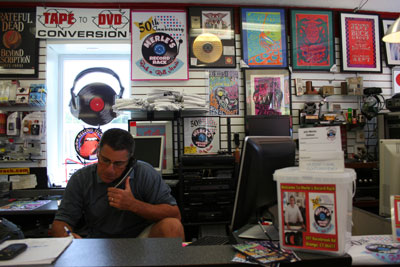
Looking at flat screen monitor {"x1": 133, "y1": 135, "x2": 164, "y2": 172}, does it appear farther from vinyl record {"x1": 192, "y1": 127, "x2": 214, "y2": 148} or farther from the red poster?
the red poster

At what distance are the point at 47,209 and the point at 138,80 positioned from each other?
1903 millimetres

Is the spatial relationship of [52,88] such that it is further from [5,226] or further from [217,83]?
[5,226]

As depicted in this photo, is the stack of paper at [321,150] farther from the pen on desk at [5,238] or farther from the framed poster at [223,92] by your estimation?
Answer: the framed poster at [223,92]

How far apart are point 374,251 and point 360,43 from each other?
386 centimetres

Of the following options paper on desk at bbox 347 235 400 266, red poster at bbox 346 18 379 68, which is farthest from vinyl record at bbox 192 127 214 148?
paper on desk at bbox 347 235 400 266

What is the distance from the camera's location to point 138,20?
12.0ft

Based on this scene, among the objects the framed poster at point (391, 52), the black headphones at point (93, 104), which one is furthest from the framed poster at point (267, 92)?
the black headphones at point (93, 104)

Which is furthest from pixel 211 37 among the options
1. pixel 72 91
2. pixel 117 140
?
pixel 117 140

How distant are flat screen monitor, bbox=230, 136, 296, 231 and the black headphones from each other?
2.94 meters

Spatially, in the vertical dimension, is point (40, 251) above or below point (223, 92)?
below

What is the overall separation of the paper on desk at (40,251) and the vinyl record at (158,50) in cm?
296

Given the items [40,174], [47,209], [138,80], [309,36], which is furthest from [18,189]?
[309,36]

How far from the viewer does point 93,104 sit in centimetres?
374

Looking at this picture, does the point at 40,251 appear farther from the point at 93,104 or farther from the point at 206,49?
the point at 206,49
